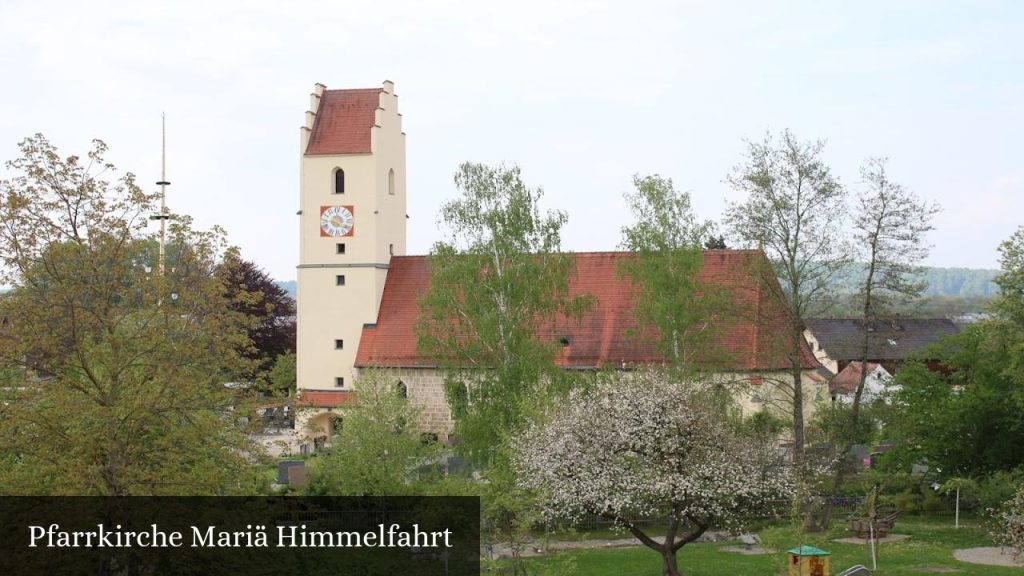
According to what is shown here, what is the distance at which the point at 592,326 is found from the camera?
141ft

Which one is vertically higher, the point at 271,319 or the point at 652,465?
the point at 271,319

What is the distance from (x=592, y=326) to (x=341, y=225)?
36.4 feet

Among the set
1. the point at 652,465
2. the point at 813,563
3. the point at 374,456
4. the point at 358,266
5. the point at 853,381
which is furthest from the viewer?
the point at 853,381

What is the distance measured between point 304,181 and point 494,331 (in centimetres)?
1453

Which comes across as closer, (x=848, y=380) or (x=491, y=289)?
(x=491, y=289)

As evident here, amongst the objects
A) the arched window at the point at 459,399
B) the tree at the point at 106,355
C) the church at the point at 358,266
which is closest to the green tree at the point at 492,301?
the arched window at the point at 459,399

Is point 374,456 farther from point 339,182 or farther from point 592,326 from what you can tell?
point 339,182

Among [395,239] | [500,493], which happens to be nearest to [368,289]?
[395,239]

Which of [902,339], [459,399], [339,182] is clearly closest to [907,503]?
[459,399]

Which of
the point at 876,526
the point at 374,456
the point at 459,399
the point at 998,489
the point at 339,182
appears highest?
the point at 339,182

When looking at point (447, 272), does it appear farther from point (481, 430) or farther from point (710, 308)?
point (710, 308)

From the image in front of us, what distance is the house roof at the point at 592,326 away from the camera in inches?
1542

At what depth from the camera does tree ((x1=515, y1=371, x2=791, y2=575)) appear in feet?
75.7

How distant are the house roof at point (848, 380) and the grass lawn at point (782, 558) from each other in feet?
71.4
